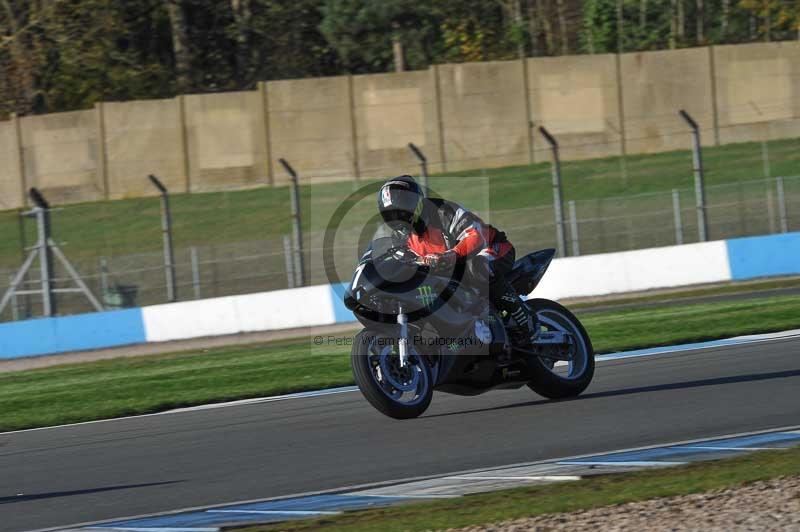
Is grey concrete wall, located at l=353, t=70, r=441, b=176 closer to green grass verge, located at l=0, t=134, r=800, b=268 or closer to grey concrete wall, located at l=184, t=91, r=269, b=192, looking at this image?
green grass verge, located at l=0, t=134, r=800, b=268

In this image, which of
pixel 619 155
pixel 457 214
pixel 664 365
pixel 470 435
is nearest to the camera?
pixel 470 435

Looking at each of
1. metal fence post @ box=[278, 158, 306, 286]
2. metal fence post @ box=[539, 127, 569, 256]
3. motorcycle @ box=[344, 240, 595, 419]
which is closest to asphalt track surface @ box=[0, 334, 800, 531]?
motorcycle @ box=[344, 240, 595, 419]

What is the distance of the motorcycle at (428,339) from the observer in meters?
8.35

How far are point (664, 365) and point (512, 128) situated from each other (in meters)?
25.7

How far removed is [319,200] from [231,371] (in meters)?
18.4

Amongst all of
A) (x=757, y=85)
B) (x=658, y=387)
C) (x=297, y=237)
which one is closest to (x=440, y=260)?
(x=658, y=387)

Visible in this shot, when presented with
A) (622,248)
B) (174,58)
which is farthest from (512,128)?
(174,58)

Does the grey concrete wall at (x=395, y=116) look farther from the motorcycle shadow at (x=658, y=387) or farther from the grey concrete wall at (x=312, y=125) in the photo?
the motorcycle shadow at (x=658, y=387)

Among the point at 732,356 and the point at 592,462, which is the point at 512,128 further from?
the point at 592,462

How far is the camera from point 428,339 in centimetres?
862

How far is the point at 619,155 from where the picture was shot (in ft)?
116

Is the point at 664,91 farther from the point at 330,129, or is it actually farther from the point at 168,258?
the point at 168,258

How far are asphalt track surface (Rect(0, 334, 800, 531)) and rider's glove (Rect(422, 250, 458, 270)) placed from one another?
115 centimetres

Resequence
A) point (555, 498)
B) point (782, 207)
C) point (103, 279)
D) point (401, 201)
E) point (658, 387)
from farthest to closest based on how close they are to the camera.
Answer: point (782, 207) < point (103, 279) < point (658, 387) < point (401, 201) < point (555, 498)
